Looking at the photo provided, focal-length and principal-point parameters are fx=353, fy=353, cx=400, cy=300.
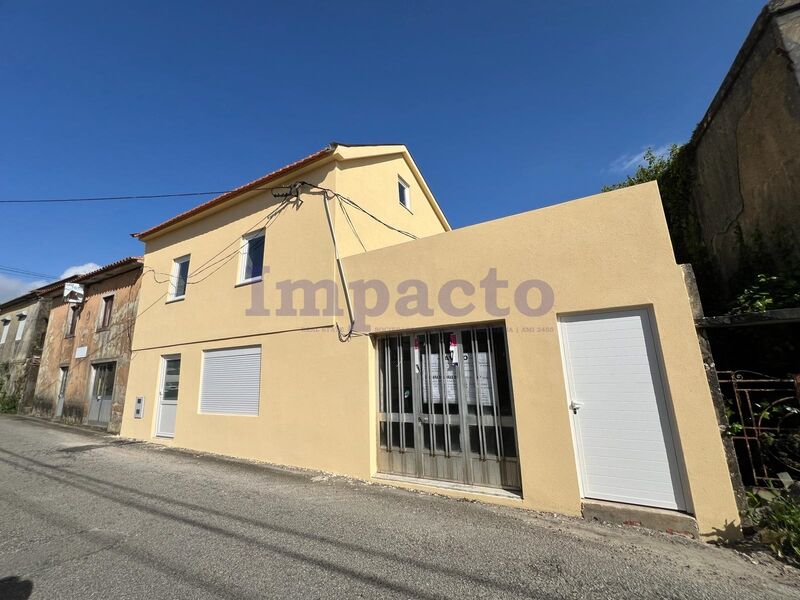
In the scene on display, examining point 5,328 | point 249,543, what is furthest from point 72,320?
point 249,543

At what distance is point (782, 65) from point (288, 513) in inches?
355

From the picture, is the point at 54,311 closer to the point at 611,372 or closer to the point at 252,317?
the point at 252,317

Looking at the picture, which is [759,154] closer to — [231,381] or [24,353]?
[231,381]

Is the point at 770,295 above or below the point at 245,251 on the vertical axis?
below

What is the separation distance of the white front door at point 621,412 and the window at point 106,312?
1477 centimetres

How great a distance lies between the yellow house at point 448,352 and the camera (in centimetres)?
397

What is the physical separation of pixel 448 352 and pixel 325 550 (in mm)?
2964

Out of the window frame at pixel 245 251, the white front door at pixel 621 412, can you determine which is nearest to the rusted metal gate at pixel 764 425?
the white front door at pixel 621 412

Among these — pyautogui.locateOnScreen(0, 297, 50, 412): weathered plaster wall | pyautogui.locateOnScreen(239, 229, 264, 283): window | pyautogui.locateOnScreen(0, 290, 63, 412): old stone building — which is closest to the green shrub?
pyautogui.locateOnScreen(239, 229, 264, 283): window

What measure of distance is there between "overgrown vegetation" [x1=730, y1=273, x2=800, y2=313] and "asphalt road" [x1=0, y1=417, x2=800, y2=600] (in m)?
2.68

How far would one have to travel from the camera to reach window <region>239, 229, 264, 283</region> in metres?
8.27

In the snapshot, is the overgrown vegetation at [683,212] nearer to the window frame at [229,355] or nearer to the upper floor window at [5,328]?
the window frame at [229,355]

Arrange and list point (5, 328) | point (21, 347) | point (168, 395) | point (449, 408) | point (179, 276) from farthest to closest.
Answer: point (5, 328) → point (21, 347) → point (179, 276) → point (168, 395) → point (449, 408)

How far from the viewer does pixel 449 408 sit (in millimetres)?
5254
